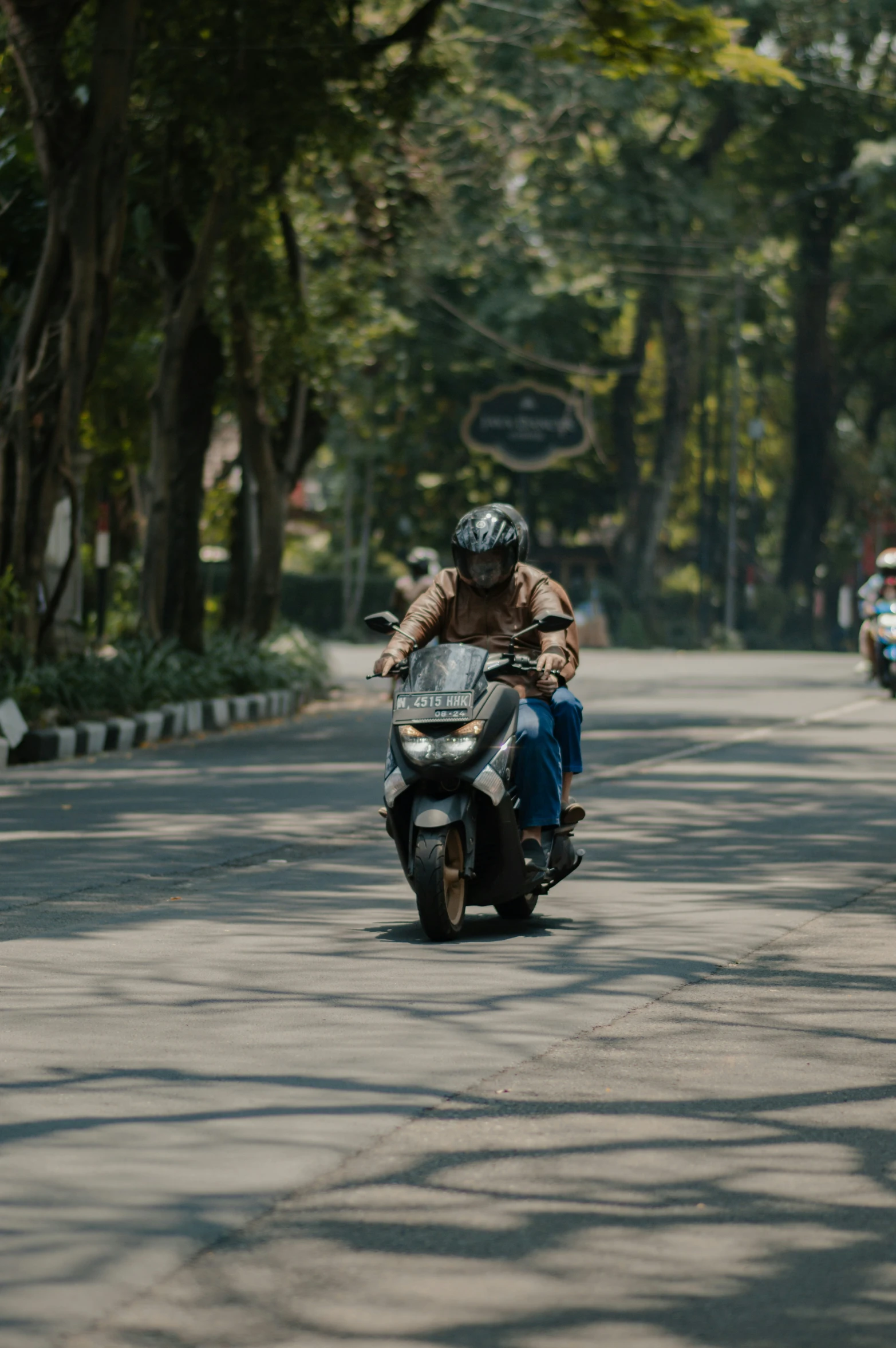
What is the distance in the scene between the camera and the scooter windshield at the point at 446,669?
920 centimetres

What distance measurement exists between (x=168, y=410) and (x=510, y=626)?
14907 millimetres

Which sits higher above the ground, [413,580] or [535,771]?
[413,580]

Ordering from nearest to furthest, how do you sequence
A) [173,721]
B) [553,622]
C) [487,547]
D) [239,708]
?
[553,622] < [487,547] < [173,721] < [239,708]

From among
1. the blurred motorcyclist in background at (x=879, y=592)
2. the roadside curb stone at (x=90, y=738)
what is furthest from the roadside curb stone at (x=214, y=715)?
the blurred motorcyclist in background at (x=879, y=592)

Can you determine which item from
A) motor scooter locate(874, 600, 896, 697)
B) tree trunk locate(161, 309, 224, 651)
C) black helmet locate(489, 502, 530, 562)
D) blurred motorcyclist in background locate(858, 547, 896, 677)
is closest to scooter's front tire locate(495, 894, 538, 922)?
black helmet locate(489, 502, 530, 562)

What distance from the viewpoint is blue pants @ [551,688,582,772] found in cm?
983

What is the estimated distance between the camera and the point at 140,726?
20516 millimetres

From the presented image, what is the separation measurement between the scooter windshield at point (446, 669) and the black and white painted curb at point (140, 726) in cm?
910

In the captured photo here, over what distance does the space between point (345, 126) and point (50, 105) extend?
4.22 meters

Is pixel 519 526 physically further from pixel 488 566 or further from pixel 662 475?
pixel 662 475

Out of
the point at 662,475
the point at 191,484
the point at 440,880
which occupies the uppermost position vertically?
the point at 662,475

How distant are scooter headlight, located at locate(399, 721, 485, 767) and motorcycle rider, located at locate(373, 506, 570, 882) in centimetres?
38

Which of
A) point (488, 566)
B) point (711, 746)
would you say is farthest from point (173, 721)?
point (488, 566)

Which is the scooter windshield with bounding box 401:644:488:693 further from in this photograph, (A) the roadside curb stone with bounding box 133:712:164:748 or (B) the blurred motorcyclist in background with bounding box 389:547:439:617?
(B) the blurred motorcyclist in background with bounding box 389:547:439:617
